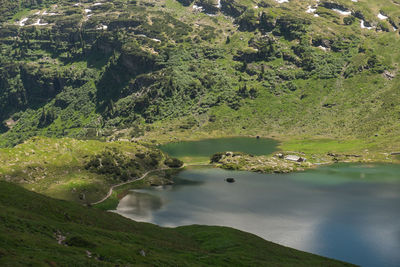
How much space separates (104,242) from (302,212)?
331ft

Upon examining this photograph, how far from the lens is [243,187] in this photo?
195625 millimetres

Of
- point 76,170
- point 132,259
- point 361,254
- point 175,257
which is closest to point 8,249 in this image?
point 132,259

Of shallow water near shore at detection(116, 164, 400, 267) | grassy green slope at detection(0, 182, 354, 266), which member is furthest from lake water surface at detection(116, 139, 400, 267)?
grassy green slope at detection(0, 182, 354, 266)

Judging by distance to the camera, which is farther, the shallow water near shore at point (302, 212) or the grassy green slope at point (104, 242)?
the shallow water near shore at point (302, 212)

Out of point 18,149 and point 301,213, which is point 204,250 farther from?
point 18,149

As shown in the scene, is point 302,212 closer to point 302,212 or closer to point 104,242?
point 302,212

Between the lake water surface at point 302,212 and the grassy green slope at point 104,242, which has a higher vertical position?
the grassy green slope at point 104,242

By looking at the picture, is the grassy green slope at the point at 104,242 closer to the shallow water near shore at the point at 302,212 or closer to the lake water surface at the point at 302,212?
the lake water surface at the point at 302,212

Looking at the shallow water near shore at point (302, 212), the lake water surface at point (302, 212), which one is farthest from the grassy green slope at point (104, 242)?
the shallow water near shore at point (302, 212)

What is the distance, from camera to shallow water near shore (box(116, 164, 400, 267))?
118875mm

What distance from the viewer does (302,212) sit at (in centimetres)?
14950

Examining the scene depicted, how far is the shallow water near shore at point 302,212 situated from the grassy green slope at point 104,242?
18.3m

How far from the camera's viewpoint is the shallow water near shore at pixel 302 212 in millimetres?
118875

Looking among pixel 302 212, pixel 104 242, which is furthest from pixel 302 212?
pixel 104 242
